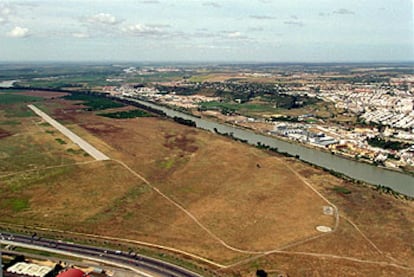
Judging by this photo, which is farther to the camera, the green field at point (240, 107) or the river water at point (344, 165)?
the green field at point (240, 107)

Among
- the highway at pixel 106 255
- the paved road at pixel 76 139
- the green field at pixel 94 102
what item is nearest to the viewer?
Result: the highway at pixel 106 255

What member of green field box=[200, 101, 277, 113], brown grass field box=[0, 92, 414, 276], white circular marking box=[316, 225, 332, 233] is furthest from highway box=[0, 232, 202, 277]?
green field box=[200, 101, 277, 113]

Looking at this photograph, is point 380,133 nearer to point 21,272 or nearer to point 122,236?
point 122,236

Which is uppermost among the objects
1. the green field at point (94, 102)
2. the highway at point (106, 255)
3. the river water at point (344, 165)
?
the green field at point (94, 102)

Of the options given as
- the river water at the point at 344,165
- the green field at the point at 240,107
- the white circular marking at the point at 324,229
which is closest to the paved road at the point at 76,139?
the river water at the point at 344,165

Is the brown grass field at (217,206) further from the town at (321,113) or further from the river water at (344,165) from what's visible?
the town at (321,113)

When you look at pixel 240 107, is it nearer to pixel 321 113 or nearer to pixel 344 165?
pixel 321 113

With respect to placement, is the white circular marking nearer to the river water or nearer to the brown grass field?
the brown grass field
